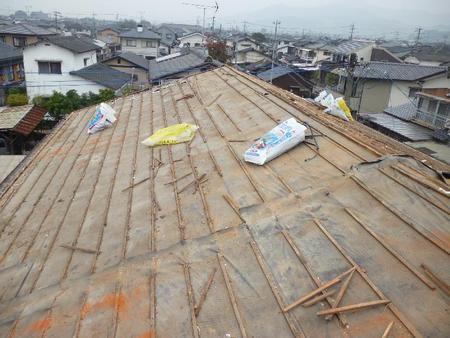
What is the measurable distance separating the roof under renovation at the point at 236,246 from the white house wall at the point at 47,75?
2399 cm

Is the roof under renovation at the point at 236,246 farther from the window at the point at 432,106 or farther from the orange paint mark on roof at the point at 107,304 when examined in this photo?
the window at the point at 432,106

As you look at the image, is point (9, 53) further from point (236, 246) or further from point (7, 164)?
point (236, 246)

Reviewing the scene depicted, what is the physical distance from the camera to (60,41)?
29594 mm

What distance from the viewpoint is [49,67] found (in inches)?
1119

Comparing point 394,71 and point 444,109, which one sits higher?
point 394,71

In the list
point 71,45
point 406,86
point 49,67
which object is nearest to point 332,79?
point 406,86

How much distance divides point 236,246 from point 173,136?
407 centimetres

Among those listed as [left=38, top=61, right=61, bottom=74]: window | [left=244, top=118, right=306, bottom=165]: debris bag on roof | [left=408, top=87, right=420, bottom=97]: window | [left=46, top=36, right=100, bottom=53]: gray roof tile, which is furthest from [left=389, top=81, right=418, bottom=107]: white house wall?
[left=38, top=61, right=61, bottom=74]: window

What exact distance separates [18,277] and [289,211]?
141 inches

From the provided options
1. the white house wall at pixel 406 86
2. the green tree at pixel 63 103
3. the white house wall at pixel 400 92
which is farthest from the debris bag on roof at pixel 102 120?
the white house wall at pixel 400 92

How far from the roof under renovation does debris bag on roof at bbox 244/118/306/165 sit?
14 centimetres

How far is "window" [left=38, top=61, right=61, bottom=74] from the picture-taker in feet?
92.6

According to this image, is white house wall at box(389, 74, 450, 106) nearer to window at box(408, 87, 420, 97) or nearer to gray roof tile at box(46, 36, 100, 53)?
window at box(408, 87, 420, 97)

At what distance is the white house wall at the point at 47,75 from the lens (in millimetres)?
27703
